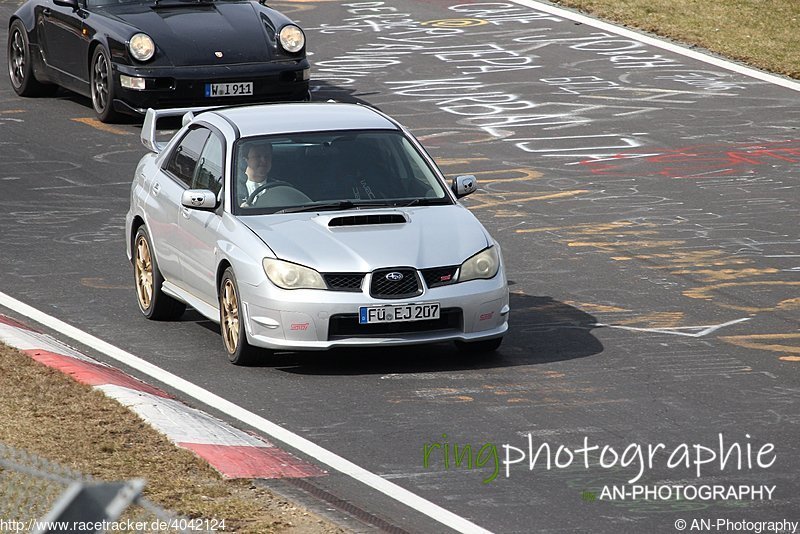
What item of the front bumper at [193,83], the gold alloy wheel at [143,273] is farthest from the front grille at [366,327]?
the front bumper at [193,83]

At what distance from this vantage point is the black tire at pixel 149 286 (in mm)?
11266

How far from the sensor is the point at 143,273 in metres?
11.6

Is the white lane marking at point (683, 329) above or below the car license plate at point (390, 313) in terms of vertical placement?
below

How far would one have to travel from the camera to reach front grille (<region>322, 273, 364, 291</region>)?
31.5ft

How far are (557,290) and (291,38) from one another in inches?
299

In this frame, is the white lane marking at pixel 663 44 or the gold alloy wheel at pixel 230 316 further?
the white lane marking at pixel 663 44

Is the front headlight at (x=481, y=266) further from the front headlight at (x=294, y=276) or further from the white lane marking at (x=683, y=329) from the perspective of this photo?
the white lane marking at (x=683, y=329)

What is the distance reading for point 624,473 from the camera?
7.54 metres

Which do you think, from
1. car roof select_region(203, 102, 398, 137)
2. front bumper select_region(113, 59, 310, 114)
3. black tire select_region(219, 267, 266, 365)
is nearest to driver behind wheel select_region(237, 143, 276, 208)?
car roof select_region(203, 102, 398, 137)

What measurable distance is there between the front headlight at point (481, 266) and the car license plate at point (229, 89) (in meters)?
8.53

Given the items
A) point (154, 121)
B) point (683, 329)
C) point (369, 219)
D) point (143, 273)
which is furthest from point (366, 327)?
point (154, 121)

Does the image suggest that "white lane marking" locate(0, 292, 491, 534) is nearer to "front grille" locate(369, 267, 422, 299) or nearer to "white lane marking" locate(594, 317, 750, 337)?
"front grille" locate(369, 267, 422, 299)

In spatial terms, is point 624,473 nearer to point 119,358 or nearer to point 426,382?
point 426,382

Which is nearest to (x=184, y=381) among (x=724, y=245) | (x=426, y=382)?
(x=426, y=382)
